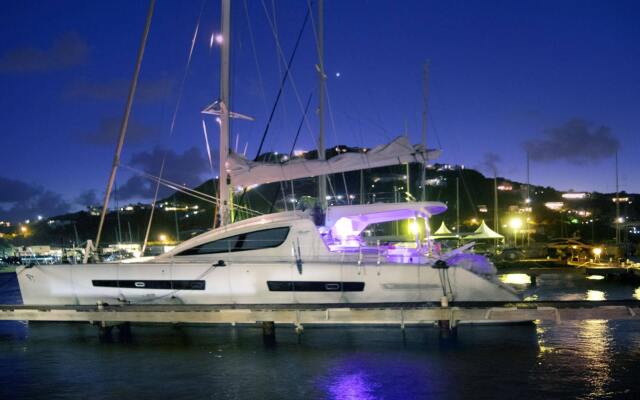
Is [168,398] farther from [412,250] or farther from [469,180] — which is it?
[469,180]

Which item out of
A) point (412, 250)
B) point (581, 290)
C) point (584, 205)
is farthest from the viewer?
point (584, 205)

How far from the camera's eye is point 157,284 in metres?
12.8

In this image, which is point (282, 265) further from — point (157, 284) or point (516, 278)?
point (516, 278)

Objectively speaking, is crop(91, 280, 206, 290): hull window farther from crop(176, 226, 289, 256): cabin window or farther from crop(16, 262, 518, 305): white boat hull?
crop(176, 226, 289, 256): cabin window

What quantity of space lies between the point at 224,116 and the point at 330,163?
2869 millimetres

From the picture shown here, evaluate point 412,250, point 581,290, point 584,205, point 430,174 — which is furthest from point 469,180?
point 412,250

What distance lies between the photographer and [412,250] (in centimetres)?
1377

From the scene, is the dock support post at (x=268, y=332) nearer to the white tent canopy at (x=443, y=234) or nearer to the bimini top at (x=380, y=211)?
the bimini top at (x=380, y=211)

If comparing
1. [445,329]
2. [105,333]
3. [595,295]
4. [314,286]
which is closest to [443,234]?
[595,295]

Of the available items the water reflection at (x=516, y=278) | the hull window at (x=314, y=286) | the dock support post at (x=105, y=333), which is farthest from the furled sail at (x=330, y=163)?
the water reflection at (x=516, y=278)

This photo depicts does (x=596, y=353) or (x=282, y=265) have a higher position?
(x=282, y=265)

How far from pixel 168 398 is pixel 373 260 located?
214 inches

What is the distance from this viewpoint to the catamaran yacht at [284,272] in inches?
469

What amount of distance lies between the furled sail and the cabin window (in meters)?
1.39
